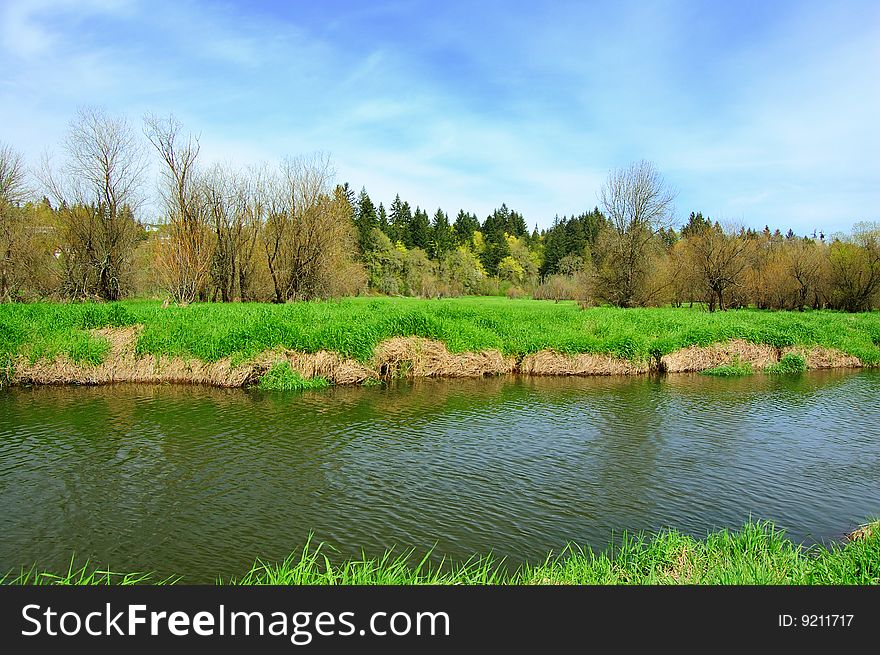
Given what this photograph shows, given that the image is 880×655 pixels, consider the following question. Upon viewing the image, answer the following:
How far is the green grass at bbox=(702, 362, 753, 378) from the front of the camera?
73.4 feet

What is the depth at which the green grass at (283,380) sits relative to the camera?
57.4 ft

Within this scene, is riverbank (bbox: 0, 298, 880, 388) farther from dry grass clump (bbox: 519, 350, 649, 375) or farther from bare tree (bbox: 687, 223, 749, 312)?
bare tree (bbox: 687, 223, 749, 312)

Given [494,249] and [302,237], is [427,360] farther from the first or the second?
[494,249]

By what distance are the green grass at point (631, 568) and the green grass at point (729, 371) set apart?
52.9 ft

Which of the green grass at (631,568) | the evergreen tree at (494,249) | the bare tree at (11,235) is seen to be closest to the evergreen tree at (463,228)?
the evergreen tree at (494,249)

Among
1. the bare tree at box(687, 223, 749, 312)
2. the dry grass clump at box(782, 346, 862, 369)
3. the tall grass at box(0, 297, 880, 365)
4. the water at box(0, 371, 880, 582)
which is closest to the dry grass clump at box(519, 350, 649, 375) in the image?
the tall grass at box(0, 297, 880, 365)

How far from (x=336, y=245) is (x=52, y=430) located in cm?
2685

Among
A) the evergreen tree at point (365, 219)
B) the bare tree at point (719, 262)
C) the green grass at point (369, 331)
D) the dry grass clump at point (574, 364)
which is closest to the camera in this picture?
the green grass at point (369, 331)

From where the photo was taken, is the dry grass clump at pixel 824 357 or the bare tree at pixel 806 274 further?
the bare tree at pixel 806 274

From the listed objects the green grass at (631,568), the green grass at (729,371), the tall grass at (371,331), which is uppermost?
the tall grass at (371,331)

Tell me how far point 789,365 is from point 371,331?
18055 mm

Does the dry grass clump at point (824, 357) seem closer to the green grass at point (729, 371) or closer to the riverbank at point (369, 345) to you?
the riverbank at point (369, 345)

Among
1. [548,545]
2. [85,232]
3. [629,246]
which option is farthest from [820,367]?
[85,232]

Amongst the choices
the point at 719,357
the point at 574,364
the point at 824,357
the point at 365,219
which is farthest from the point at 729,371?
the point at 365,219
